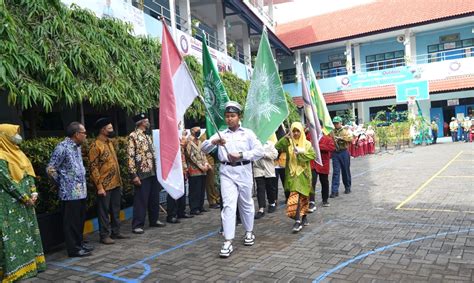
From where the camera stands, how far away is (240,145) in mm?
4969

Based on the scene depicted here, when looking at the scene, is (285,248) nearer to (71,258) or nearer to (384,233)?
(384,233)

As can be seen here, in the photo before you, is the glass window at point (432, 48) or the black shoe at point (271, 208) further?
the glass window at point (432, 48)

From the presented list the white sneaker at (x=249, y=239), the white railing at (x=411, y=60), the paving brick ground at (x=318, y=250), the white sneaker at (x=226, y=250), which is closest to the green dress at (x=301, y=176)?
the paving brick ground at (x=318, y=250)

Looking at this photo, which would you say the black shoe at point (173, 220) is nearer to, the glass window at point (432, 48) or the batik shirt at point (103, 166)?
the batik shirt at point (103, 166)

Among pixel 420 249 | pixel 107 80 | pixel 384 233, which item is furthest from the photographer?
pixel 107 80

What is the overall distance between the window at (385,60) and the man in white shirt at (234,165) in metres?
24.8

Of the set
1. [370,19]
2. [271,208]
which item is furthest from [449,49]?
[271,208]

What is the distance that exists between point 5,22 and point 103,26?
3045 millimetres

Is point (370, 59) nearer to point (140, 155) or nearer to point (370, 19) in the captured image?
point (370, 19)

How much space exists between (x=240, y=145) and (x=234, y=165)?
0.26m

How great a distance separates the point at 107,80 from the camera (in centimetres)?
716

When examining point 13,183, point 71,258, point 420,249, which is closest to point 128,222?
point 71,258

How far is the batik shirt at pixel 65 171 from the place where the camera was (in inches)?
196

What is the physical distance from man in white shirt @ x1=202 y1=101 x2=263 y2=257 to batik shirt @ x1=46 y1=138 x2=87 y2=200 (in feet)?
Result: 5.50
